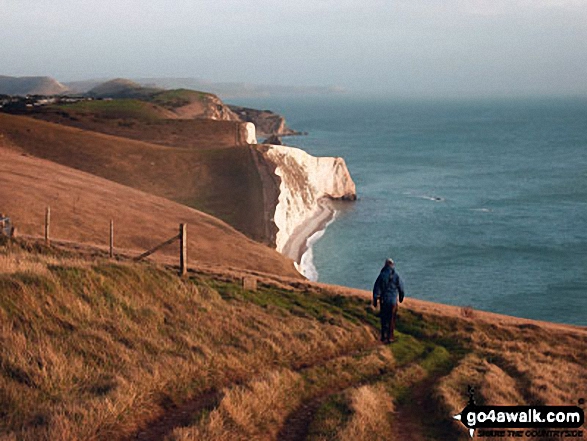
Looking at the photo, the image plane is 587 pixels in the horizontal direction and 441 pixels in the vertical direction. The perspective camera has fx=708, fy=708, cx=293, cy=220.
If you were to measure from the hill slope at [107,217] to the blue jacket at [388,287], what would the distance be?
60.0 ft

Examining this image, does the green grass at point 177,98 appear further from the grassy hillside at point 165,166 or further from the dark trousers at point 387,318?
the dark trousers at point 387,318

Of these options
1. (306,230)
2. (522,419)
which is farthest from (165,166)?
(522,419)

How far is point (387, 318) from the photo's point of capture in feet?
59.4

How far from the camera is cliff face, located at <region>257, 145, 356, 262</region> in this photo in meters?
63.1

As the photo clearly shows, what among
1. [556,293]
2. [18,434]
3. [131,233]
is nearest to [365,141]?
[556,293]

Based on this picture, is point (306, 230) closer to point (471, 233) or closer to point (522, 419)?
point (471, 233)

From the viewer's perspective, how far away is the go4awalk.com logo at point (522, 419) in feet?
38.2

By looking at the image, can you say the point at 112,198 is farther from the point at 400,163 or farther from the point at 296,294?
the point at 400,163

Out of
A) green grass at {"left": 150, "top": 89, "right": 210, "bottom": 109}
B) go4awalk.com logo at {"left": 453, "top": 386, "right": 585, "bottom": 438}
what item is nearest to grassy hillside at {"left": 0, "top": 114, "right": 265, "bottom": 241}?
go4awalk.com logo at {"left": 453, "top": 386, "right": 585, "bottom": 438}

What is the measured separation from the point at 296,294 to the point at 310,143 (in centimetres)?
15266

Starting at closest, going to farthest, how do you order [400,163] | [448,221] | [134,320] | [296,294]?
[134,320] < [296,294] < [448,221] < [400,163]

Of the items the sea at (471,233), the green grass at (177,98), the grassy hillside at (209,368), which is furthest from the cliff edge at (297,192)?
the green grass at (177,98)

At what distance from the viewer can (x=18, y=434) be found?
923 cm

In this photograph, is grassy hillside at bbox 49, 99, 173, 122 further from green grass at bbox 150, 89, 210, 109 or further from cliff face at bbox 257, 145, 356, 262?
cliff face at bbox 257, 145, 356, 262
